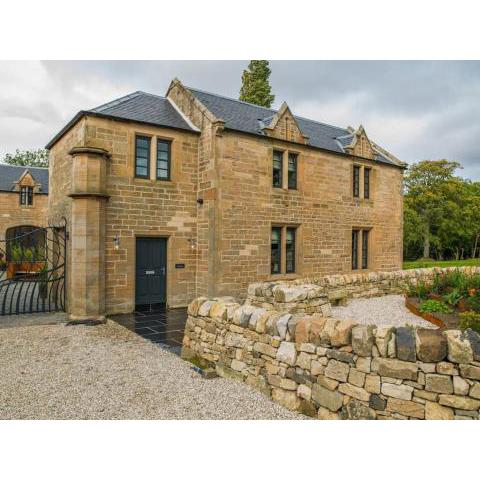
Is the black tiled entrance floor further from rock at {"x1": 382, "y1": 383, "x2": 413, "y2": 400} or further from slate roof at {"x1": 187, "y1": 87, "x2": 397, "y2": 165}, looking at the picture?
slate roof at {"x1": 187, "y1": 87, "x2": 397, "y2": 165}

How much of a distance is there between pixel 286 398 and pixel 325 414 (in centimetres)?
64

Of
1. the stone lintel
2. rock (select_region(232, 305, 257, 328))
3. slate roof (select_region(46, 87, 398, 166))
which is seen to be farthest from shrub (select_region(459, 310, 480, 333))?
the stone lintel

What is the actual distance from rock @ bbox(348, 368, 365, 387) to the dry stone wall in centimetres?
1

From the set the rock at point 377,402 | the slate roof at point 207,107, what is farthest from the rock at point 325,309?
the slate roof at point 207,107

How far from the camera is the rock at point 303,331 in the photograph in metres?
5.13

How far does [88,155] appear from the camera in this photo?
35.6 feet

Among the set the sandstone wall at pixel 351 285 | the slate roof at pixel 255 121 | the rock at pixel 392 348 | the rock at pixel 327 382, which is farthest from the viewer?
the slate roof at pixel 255 121

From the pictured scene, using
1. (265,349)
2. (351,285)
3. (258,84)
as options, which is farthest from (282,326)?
(258,84)

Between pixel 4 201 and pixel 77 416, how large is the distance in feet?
93.4

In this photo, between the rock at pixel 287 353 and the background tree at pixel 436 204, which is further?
the background tree at pixel 436 204

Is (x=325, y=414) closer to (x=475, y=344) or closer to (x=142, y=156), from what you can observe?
(x=475, y=344)

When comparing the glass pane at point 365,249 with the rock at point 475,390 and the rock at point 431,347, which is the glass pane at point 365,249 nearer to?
the rock at point 431,347

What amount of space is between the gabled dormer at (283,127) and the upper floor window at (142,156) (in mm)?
4808

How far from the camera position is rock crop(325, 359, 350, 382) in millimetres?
4641
